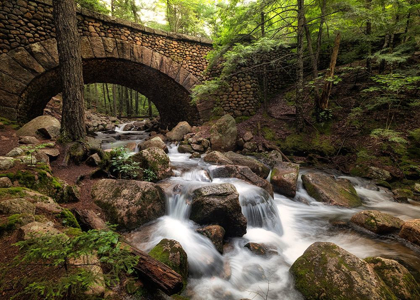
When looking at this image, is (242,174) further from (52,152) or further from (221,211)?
(52,152)

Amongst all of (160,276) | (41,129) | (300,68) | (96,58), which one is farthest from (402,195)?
(96,58)

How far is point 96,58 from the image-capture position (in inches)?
282

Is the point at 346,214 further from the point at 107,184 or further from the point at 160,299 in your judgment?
the point at 107,184

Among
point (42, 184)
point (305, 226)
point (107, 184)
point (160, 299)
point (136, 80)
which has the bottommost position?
point (305, 226)

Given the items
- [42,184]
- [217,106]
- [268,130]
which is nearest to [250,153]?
[268,130]

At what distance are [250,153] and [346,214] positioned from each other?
149 inches

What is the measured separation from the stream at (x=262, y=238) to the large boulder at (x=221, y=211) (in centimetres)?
19

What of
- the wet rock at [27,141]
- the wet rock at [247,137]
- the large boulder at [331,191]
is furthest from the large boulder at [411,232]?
the wet rock at [27,141]

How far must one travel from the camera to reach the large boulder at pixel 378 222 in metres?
3.23

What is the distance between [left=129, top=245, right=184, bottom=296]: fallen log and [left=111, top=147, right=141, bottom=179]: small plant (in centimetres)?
259

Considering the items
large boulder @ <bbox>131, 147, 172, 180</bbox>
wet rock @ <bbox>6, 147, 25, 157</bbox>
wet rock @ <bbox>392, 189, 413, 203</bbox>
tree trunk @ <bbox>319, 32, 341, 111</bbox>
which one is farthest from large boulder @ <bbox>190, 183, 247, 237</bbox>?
tree trunk @ <bbox>319, 32, 341, 111</bbox>

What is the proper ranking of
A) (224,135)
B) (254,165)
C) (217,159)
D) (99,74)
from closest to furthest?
(254,165)
(217,159)
(224,135)
(99,74)

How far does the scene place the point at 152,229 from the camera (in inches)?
123

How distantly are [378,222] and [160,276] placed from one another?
374 cm
